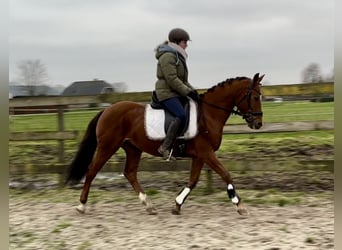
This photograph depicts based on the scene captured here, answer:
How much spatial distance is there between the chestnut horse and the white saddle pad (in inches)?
2.4

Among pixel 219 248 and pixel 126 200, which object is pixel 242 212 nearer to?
pixel 219 248

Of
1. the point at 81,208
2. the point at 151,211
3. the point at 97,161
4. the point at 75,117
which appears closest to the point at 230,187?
the point at 151,211

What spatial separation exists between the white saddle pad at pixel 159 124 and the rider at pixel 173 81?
103 millimetres

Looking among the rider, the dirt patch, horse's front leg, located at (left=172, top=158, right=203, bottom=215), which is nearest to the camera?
the dirt patch

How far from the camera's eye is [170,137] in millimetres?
5254

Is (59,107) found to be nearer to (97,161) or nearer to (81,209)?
(97,161)

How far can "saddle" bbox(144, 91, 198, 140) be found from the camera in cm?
534

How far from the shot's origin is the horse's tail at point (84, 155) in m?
5.91

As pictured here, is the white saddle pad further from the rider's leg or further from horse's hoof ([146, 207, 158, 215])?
horse's hoof ([146, 207, 158, 215])

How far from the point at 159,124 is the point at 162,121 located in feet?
0.17

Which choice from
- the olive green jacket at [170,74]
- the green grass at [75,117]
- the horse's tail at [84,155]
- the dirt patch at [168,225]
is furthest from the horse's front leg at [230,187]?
the green grass at [75,117]

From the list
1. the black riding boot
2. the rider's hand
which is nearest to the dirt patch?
the black riding boot

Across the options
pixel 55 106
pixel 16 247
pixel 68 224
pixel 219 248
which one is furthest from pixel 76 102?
pixel 219 248

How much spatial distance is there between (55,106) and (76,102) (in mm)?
430
